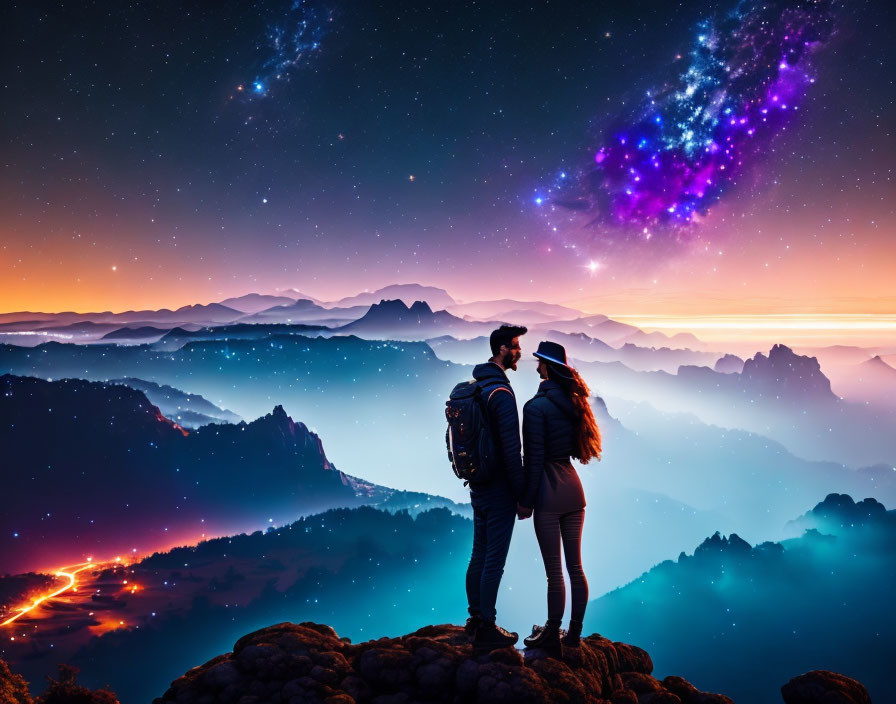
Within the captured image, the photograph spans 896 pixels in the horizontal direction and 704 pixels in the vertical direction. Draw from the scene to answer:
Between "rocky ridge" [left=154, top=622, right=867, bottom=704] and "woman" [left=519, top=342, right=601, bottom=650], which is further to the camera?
"woman" [left=519, top=342, right=601, bottom=650]

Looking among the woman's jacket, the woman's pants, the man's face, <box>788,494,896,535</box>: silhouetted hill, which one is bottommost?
<box>788,494,896,535</box>: silhouetted hill

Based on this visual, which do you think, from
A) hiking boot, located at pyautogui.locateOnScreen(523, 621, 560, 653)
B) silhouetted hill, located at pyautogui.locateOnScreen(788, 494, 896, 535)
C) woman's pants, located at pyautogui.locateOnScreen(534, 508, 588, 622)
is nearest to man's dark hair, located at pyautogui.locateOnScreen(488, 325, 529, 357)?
woman's pants, located at pyautogui.locateOnScreen(534, 508, 588, 622)

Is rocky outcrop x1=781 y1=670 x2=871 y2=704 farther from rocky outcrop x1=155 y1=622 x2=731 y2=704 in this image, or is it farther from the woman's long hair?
the woman's long hair

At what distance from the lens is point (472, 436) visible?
4.66m

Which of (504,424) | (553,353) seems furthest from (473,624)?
(553,353)

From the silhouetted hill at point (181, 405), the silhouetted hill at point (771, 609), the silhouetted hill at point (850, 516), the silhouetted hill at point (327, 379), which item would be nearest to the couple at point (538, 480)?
the silhouetted hill at point (771, 609)

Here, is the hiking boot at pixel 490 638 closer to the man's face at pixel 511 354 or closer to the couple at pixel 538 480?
the couple at pixel 538 480

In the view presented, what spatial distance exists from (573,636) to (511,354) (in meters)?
3.15

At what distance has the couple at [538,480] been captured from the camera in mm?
4668

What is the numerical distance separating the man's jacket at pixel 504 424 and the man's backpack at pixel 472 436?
0.22ft

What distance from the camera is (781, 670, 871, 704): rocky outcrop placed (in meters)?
4.75

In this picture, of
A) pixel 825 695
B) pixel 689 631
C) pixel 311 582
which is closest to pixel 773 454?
pixel 689 631

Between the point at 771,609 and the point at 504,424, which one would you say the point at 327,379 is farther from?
the point at 504,424

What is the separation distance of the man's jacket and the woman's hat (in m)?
0.52
